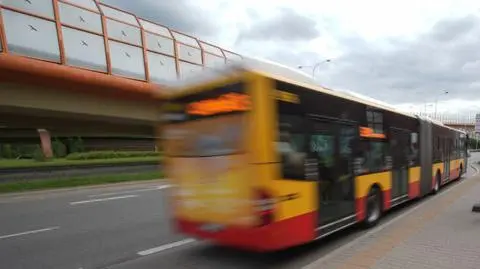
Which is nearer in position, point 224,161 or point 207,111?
point 224,161

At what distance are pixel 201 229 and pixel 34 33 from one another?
697 inches

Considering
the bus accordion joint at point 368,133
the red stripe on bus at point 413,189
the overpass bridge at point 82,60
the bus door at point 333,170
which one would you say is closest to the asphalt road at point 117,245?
the red stripe on bus at point 413,189

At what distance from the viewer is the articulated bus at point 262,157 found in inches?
236

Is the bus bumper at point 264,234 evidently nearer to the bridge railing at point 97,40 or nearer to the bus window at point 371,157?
the bus window at point 371,157

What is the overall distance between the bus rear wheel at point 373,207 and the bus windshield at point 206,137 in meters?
3.93

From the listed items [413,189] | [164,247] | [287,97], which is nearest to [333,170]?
[287,97]

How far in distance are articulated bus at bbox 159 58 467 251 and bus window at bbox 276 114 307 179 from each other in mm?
14

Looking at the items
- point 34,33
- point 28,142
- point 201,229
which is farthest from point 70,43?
point 28,142

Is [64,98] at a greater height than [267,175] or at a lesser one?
greater

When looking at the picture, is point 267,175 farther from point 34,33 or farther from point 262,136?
point 34,33

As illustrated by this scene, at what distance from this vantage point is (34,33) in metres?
20.9

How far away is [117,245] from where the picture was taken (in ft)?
26.7

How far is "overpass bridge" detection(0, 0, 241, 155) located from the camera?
20172 mm

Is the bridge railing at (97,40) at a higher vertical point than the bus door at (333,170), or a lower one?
higher
